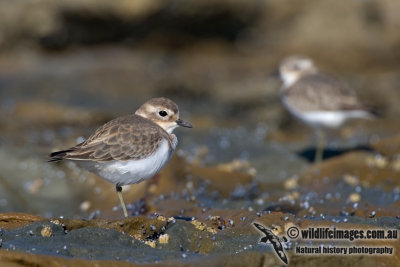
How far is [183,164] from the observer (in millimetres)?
11055

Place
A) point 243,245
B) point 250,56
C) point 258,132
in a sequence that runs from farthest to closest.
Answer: point 250,56, point 258,132, point 243,245

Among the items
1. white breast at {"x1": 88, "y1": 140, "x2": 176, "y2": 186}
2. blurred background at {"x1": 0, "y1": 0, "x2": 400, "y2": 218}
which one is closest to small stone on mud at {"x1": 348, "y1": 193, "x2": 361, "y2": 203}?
white breast at {"x1": 88, "y1": 140, "x2": 176, "y2": 186}

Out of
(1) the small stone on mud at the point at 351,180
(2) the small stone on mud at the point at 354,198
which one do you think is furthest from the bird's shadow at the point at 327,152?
(2) the small stone on mud at the point at 354,198

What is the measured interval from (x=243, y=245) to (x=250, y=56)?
1499 cm

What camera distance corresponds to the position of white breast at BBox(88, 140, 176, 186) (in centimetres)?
750

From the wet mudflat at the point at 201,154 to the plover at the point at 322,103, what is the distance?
68 cm

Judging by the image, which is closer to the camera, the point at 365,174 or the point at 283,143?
the point at 365,174

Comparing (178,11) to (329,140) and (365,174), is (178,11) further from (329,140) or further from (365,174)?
(365,174)

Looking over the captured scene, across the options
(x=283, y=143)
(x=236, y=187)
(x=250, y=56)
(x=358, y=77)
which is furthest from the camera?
(x=250, y=56)

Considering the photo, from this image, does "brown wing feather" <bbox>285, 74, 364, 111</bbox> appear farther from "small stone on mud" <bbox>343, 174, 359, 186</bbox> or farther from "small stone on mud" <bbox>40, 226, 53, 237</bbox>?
"small stone on mud" <bbox>40, 226, 53, 237</bbox>

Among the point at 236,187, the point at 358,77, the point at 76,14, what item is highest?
the point at 76,14

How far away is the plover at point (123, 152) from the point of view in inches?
294

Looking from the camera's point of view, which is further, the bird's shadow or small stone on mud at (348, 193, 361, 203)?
the bird's shadow

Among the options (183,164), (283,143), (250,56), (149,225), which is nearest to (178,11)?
(250,56)
